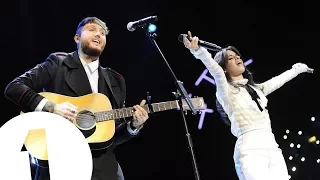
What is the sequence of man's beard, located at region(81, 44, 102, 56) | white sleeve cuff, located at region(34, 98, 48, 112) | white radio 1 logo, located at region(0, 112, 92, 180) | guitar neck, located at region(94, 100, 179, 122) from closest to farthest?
1. white radio 1 logo, located at region(0, 112, 92, 180)
2. white sleeve cuff, located at region(34, 98, 48, 112)
3. guitar neck, located at region(94, 100, 179, 122)
4. man's beard, located at region(81, 44, 102, 56)

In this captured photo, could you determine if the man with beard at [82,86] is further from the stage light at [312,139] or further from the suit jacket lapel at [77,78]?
the stage light at [312,139]

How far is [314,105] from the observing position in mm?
4836

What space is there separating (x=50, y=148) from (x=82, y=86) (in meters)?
0.60

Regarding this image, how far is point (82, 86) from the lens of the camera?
2570 millimetres

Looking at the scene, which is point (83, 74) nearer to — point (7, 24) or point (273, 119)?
point (7, 24)

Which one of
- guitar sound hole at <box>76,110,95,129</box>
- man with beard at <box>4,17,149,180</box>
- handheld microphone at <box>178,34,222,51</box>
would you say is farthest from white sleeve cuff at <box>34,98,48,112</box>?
handheld microphone at <box>178,34,222,51</box>

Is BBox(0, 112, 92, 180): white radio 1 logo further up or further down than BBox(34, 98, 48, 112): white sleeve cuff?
further down

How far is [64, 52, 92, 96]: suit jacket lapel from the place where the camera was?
2.55 meters

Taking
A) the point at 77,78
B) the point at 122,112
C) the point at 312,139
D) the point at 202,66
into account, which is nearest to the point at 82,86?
the point at 77,78

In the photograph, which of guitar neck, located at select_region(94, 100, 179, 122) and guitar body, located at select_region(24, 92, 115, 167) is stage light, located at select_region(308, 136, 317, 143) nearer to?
guitar neck, located at select_region(94, 100, 179, 122)

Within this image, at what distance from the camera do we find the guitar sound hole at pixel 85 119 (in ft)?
8.00

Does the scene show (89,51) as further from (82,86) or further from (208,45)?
(208,45)

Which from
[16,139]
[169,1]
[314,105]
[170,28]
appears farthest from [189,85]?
[16,139]

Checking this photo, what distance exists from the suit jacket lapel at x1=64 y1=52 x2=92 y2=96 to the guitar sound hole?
0.48ft
